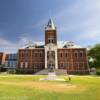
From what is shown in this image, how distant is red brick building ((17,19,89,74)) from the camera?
2517 inches

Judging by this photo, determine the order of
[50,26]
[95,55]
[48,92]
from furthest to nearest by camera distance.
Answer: [95,55]
[50,26]
[48,92]

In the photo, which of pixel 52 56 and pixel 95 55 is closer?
pixel 52 56

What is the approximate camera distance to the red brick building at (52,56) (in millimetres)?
63938

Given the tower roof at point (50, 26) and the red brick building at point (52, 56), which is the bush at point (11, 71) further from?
the tower roof at point (50, 26)

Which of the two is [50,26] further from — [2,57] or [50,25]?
[2,57]

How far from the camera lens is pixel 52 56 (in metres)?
64.5

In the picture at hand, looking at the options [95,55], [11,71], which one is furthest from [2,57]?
[95,55]

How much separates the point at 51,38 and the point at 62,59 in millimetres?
8487

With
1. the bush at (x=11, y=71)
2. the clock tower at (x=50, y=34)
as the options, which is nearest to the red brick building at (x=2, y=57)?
the bush at (x=11, y=71)

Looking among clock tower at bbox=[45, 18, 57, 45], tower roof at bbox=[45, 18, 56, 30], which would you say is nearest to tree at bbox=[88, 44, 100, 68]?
clock tower at bbox=[45, 18, 57, 45]

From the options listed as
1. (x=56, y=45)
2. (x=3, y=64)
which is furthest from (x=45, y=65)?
(x=3, y=64)

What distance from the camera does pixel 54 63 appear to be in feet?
210

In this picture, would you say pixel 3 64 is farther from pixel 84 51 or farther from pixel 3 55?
pixel 84 51

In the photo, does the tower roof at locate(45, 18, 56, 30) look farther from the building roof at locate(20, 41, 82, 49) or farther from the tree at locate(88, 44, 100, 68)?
the tree at locate(88, 44, 100, 68)
